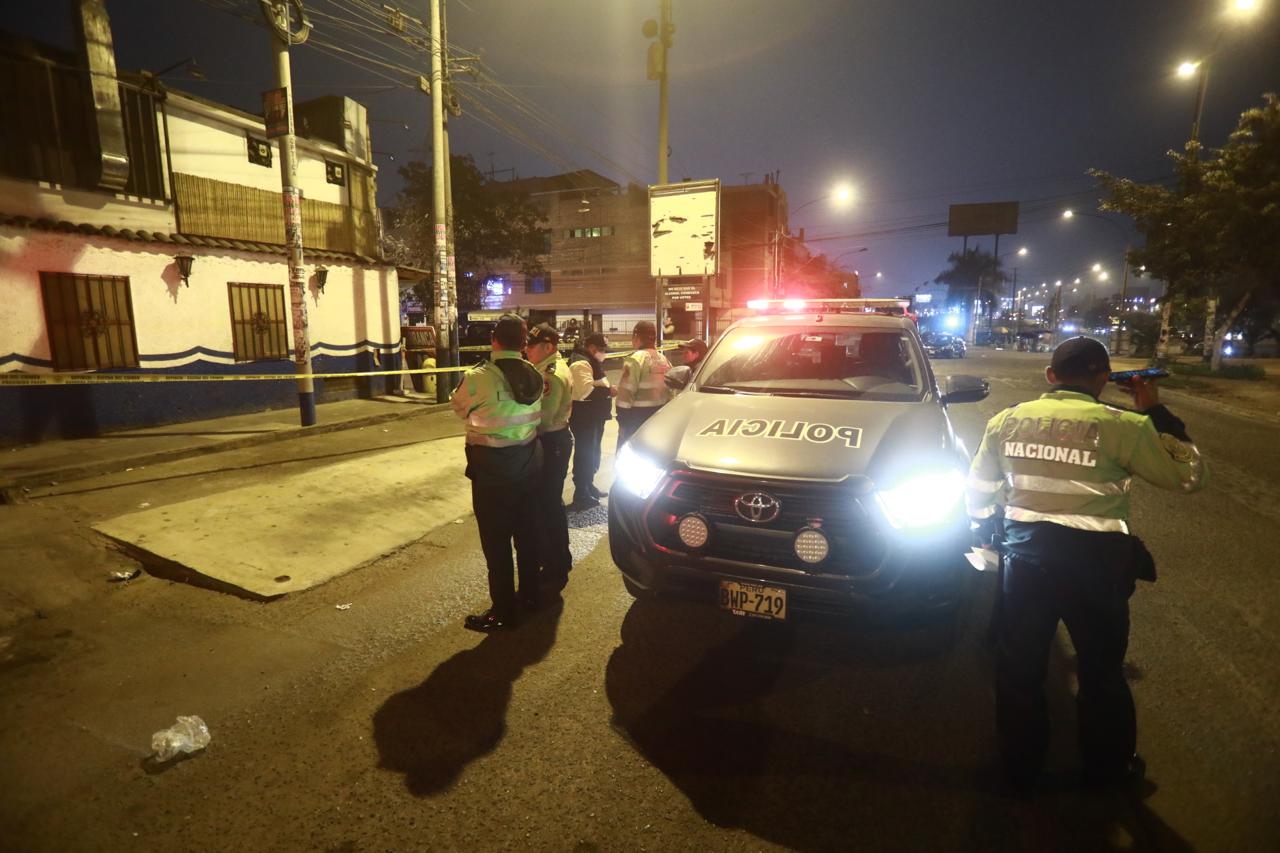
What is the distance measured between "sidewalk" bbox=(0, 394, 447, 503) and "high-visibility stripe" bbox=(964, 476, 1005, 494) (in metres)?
8.71

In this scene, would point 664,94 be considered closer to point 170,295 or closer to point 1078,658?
point 170,295

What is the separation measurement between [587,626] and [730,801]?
1645mm

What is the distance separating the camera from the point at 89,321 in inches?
381

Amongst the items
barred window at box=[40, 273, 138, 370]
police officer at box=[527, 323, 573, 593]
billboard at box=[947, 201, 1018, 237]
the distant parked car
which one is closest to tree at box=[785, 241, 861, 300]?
billboard at box=[947, 201, 1018, 237]

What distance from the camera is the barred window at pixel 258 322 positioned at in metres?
11.9

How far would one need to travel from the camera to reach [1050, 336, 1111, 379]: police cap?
2623mm

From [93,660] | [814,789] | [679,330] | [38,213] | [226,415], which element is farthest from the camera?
[679,330]

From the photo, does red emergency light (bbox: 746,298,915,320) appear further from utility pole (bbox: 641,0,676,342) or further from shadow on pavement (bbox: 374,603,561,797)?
utility pole (bbox: 641,0,676,342)

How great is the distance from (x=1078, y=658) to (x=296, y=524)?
5851 mm

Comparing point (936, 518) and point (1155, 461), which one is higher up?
point (1155, 461)

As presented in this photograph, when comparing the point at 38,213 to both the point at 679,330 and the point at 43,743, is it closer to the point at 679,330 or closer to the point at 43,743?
the point at 43,743

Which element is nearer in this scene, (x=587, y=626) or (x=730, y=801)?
(x=730, y=801)

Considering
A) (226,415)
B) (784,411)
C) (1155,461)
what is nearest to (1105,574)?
(1155,461)

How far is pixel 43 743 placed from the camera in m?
2.86
